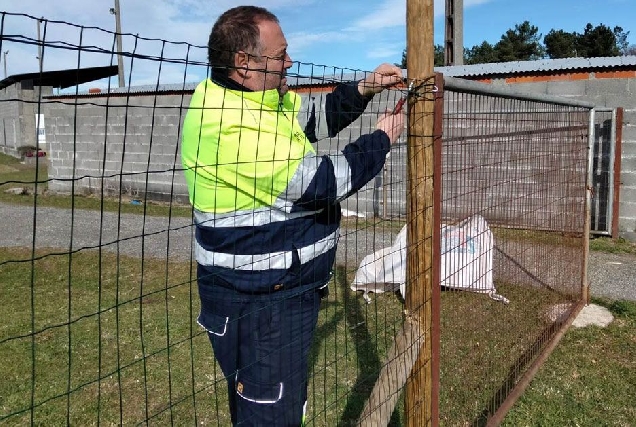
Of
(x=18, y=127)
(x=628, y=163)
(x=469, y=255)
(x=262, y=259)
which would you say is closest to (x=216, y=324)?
(x=262, y=259)

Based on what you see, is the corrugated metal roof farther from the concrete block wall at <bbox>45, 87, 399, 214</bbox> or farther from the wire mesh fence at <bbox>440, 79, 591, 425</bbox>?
Answer: the concrete block wall at <bbox>45, 87, 399, 214</bbox>

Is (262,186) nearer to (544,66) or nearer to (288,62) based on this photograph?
(288,62)

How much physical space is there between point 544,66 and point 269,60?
7.27 meters

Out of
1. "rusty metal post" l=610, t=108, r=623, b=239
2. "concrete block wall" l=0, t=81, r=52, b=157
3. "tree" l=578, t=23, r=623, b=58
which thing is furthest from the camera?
"tree" l=578, t=23, r=623, b=58

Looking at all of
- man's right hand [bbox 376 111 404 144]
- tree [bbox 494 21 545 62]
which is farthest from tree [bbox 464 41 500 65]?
man's right hand [bbox 376 111 404 144]

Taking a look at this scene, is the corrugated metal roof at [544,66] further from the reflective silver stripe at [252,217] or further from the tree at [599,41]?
the tree at [599,41]

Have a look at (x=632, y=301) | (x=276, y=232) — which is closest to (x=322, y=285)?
(x=276, y=232)

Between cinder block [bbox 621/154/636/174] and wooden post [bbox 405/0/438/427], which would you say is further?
cinder block [bbox 621/154/636/174]

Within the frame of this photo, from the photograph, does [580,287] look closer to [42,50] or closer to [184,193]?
[42,50]

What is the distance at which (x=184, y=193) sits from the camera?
1214 cm

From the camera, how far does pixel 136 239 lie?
30.9 feet

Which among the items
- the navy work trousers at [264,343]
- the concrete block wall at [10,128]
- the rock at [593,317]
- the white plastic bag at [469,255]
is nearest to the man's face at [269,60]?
the navy work trousers at [264,343]

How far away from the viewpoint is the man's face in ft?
6.70

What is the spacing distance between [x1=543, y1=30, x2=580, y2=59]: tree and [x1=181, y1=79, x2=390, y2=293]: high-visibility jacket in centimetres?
4139
